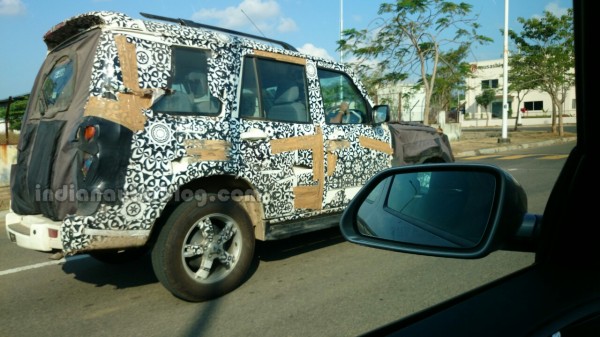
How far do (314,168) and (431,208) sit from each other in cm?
272

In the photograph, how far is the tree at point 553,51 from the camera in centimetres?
169

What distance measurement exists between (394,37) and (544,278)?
1532 centimetres

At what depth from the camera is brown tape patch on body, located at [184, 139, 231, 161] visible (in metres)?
3.59

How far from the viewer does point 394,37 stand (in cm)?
1585

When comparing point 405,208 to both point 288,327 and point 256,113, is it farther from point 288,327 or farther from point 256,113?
point 256,113

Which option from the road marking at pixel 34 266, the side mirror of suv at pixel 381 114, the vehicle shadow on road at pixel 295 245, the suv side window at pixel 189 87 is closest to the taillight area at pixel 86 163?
the suv side window at pixel 189 87

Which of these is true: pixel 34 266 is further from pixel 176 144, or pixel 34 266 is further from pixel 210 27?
pixel 210 27

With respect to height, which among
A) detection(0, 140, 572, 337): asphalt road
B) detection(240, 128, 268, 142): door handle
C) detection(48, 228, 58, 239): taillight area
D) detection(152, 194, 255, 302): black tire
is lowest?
detection(0, 140, 572, 337): asphalt road

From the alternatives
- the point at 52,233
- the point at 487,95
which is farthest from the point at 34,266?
the point at 487,95

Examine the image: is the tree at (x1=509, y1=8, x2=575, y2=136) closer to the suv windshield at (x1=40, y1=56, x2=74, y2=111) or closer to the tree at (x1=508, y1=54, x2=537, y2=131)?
the tree at (x1=508, y1=54, x2=537, y2=131)

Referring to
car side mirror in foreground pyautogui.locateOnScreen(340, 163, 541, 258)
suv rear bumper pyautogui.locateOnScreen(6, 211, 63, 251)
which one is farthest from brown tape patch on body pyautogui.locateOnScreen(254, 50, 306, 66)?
car side mirror in foreground pyautogui.locateOnScreen(340, 163, 541, 258)

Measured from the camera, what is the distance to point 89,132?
128 inches

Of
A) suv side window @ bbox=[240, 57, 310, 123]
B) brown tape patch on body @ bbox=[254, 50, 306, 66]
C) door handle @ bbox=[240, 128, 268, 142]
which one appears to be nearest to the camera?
door handle @ bbox=[240, 128, 268, 142]

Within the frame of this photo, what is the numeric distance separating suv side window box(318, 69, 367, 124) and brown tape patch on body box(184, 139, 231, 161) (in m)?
1.35
